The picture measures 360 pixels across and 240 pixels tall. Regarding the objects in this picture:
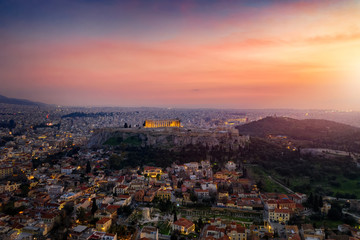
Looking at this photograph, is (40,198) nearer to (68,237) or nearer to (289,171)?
(68,237)

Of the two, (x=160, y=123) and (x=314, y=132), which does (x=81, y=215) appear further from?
(x=314, y=132)

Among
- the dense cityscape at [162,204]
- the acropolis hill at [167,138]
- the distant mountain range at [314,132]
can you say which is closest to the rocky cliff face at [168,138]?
the acropolis hill at [167,138]

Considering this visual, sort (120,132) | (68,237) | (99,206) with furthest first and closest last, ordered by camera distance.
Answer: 1. (120,132)
2. (99,206)
3. (68,237)

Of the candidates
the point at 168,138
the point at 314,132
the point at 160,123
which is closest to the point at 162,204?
the point at 168,138

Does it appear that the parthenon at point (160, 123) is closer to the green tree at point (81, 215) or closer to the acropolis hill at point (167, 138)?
the acropolis hill at point (167, 138)

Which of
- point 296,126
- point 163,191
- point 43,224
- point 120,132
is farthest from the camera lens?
point 296,126

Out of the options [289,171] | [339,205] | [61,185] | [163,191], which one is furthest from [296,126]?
[61,185]

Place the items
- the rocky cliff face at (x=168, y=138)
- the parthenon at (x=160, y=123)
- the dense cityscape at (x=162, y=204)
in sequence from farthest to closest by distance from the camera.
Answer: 1. the parthenon at (x=160, y=123)
2. the rocky cliff face at (x=168, y=138)
3. the dense cityscape at (x=162, y=204)

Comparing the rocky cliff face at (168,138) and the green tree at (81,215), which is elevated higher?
the rocky cliff face at (168,138)
